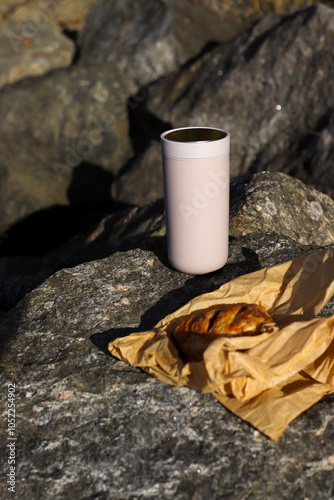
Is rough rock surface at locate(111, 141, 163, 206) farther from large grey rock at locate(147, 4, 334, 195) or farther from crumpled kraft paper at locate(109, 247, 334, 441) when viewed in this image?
crumpled kraft paper at locate(109, 247, 334, 441)

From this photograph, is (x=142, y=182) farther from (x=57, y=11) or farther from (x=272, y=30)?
(x=57, y=11)

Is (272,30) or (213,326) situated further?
(272,30)

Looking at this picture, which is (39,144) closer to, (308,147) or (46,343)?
(308,147)

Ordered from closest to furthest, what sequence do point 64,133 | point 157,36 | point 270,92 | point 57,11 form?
1. point 270,92
2. point 64,133
3. point 157,36
4. point 57,11

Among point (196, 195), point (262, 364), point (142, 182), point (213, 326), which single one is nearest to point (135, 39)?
point (142, 182)

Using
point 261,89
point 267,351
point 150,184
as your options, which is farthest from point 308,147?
point 267,351
